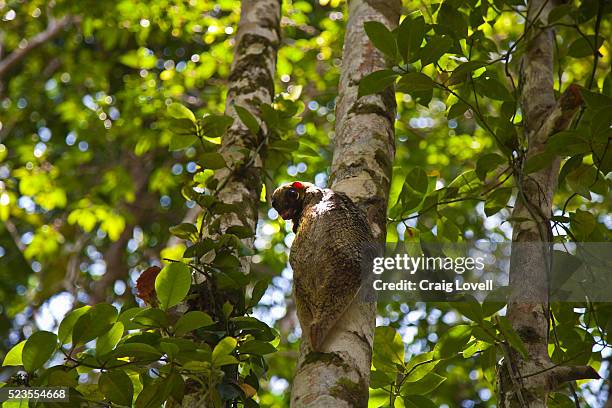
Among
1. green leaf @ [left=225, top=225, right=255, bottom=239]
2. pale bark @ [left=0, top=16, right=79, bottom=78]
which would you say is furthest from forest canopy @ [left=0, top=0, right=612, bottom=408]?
pale bark @ [left=0, top=16, right=79, bottom=78]

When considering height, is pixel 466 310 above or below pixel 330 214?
below

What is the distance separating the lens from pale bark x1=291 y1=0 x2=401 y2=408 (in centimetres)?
147

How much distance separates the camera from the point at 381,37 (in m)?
1.99

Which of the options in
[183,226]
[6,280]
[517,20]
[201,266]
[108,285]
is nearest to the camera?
[201,266]

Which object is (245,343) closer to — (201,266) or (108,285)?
(201,266)

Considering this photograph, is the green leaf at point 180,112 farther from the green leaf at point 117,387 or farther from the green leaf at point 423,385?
the green leaf at point 423,385

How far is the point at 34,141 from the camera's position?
629cm

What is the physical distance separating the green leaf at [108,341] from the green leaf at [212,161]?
28.1 inches

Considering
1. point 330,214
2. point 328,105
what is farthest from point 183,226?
point 328,105

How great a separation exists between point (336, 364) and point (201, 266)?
0.64 m

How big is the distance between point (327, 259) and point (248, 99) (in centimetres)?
119

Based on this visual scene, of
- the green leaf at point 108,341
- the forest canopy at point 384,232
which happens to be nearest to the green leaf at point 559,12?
the forest canopy at point 384,232

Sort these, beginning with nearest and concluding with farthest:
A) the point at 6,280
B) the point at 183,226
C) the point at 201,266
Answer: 1. the point at 201,266
2. the point at 183,226
3. the point at 6,280

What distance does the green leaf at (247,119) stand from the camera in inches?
88.5
